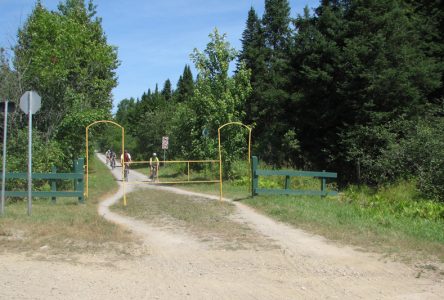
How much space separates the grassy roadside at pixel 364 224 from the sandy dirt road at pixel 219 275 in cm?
69

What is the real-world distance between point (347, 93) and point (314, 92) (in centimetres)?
324

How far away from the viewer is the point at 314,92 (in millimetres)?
30734

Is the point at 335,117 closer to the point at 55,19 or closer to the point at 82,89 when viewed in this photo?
the point at 82,89

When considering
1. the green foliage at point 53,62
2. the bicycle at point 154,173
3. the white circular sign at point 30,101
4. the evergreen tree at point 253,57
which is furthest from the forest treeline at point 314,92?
the white circular sign at point 30,101

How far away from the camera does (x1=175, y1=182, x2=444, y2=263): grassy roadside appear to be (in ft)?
28.6

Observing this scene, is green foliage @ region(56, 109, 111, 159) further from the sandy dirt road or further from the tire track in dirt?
the sandy dirt road

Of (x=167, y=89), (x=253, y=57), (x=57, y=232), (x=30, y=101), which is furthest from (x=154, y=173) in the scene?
(x=167, y=89)

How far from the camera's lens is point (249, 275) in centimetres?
701

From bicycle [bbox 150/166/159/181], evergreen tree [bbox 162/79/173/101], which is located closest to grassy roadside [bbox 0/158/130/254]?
bicycle [bbox 150/166/159/181]

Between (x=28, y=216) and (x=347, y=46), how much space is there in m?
21.4

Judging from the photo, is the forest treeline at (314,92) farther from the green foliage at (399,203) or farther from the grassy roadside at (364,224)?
the grassy roadside at (364,224)

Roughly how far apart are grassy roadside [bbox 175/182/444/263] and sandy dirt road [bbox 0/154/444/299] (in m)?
0.69

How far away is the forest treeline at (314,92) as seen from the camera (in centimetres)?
2069

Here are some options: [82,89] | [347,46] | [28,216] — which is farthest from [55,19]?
[347,46]
